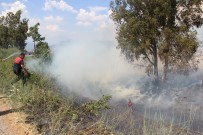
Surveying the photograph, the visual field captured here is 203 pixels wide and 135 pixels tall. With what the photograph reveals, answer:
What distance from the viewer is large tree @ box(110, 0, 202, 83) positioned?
1118 inches

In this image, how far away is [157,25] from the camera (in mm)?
28891

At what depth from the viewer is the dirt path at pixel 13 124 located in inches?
395

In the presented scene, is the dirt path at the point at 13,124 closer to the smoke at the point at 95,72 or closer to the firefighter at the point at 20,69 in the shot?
the firefighter at the point at 20,69

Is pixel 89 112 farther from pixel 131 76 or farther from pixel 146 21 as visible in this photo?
pixel 131 76

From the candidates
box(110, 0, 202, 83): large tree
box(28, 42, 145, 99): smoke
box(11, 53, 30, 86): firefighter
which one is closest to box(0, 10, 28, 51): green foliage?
box(28, 42, 145, 99): smoke

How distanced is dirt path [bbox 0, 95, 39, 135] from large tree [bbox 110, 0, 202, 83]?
58.3 feet

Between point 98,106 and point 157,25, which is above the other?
A: point 157,25

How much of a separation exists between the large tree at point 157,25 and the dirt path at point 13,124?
58.3ft

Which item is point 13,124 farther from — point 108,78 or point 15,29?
point 15,29

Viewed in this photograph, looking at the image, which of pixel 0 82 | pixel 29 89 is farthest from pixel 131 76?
pixel 29 89

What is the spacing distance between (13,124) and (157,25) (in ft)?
65.1

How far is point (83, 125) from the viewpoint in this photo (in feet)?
32.7

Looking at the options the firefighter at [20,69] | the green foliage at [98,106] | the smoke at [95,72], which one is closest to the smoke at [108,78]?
the smoke at [95,72]

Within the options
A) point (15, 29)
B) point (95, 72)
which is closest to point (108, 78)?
point (95, 72)
